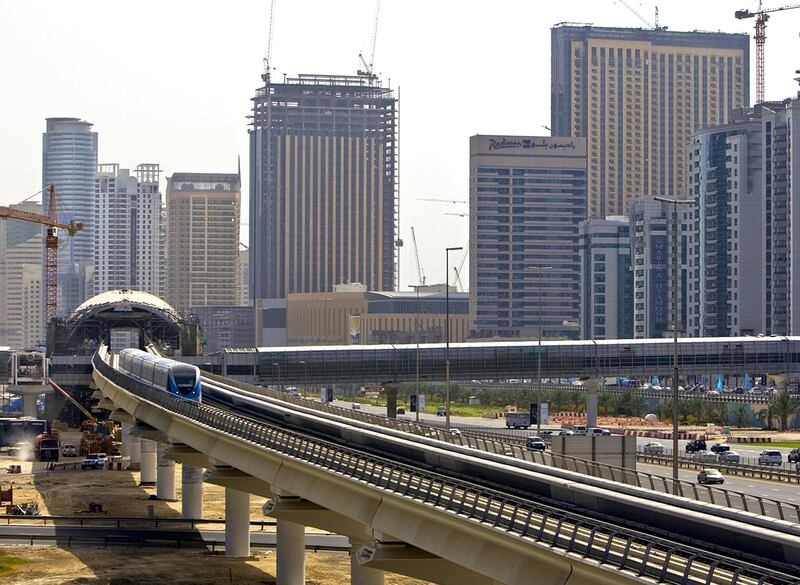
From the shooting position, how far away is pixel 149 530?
9269 cm

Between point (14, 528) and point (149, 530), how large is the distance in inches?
318

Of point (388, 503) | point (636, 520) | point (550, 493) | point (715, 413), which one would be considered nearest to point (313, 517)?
point (388, 503)

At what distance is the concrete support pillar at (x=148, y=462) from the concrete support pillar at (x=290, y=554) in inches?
2169

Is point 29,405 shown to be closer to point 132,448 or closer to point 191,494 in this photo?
point 132,448

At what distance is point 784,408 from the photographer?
169 m

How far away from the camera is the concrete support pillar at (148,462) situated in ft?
406

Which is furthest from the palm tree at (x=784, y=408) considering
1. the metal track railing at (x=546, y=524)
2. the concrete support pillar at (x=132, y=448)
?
the metal track railing at (x=546, y=524)

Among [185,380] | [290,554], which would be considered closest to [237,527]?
[290,554]

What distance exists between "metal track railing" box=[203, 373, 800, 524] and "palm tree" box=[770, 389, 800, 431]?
93689 mm

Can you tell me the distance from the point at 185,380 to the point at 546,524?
6142 centimetres

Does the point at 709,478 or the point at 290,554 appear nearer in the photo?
the point at 290,554

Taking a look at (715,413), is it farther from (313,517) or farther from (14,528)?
(313,517)

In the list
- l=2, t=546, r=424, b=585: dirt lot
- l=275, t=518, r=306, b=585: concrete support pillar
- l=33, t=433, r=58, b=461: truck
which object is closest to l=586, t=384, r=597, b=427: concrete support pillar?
l=33, t=433, r=58, b=461: truck

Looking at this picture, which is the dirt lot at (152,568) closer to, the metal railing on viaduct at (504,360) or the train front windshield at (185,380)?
the train front windshield at (185,380)
